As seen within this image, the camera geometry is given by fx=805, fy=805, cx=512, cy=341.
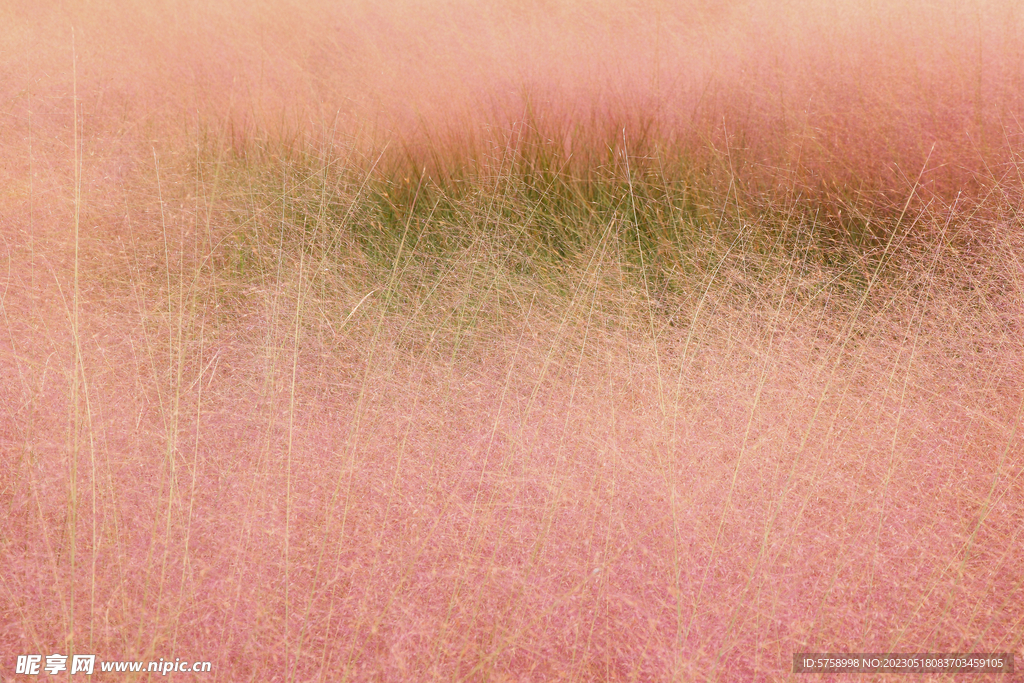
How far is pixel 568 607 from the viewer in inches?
43.2

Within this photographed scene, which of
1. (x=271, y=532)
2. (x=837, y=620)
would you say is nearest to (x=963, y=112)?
(x=837, y=620)

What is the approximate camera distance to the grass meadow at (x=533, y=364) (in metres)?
1.10

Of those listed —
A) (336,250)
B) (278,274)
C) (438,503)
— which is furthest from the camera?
(336,250)

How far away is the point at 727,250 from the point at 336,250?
889 millimetres

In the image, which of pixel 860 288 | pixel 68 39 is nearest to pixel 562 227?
pixel 860 288

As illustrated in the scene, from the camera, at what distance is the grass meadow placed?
1097 mm

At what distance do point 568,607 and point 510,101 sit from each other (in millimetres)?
1846

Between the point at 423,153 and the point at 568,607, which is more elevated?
the point at 423,153

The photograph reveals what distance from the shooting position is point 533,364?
1533mm

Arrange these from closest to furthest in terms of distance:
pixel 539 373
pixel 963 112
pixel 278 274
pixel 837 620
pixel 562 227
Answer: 1. pixel 837 620
2. pixel 539 373
3. pixel 278 274
4. pixel 562 227
5. pixel 963 112

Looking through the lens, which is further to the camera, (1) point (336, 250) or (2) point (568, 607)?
(1) point (336, 250)

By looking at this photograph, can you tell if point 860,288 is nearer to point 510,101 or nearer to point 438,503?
point 438,503

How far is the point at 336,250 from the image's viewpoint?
1.83 meters

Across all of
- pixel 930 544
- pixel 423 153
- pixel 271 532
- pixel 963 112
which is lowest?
pixel 271 532
